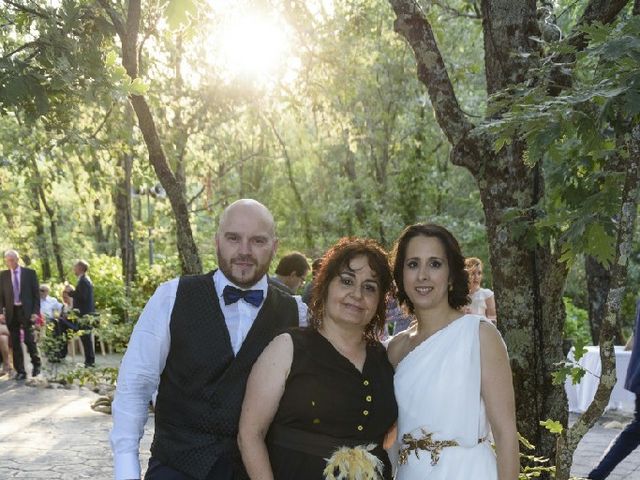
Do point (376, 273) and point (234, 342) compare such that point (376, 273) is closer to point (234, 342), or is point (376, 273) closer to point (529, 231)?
point (234, 342)

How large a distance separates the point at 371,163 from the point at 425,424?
2567cm

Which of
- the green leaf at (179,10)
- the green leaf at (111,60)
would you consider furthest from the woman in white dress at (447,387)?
the green leaf at (111,60)

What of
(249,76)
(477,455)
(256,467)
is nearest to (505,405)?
(477,455)

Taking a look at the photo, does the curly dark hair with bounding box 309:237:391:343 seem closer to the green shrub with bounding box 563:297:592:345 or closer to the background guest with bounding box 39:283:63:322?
the green shrub with bounding box 563:297:592:345

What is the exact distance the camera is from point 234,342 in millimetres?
3793

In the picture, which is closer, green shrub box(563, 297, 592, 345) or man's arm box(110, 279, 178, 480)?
man's arm box(110, 279, 178, 480)

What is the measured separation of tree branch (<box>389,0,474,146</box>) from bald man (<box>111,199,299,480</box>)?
74.2 inches

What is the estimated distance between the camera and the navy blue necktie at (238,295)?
3.83 m

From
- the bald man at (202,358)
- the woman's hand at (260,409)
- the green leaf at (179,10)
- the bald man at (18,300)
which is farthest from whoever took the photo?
the bald man at (18,300)

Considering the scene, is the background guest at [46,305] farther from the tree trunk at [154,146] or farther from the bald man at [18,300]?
the tree trunk at [154,146]

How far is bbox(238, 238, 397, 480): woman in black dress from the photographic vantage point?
3514mm

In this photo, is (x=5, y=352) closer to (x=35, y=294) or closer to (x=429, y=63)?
(x=35, y=294)

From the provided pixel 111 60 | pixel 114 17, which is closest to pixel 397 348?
pixel 111 60

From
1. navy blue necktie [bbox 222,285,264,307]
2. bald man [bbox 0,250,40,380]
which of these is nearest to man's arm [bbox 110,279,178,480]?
navy blue necktie [bbox 222,285,264,307]
